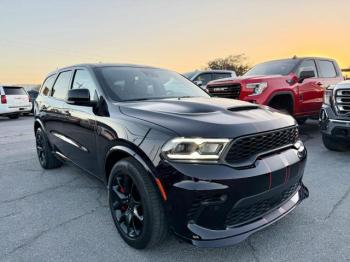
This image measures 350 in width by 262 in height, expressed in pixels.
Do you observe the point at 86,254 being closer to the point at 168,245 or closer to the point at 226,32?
the point at 168,245

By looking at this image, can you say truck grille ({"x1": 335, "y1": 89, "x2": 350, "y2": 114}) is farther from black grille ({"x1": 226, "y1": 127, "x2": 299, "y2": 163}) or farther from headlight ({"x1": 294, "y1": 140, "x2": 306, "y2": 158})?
black grille ({"x1": 226, "y1": 127, "x2": 299, "y2": 163})

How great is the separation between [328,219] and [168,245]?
5.32 feet

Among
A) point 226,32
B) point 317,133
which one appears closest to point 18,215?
point 317,133

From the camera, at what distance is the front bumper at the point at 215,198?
203 cm

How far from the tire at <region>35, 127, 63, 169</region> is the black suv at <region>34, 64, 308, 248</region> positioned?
1.80m

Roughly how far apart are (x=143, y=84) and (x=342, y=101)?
11.7 ft

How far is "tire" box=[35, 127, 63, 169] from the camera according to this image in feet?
15.6

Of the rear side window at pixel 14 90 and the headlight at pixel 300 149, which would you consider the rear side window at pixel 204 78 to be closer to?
the headlight at pixel 300 149

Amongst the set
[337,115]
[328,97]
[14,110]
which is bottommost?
[14,110]

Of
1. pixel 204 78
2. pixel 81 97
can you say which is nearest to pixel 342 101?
pixel 81 97

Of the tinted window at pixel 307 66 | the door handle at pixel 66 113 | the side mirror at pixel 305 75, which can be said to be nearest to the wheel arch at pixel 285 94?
the side mirror at pixel 305 75

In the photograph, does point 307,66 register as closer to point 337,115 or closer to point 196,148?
point 337,115

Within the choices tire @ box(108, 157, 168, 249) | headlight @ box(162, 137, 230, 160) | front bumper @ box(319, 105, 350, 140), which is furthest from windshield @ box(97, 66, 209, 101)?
front bumper @ box(319, 105, 350, 140)

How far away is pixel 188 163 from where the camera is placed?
208 centimetres
